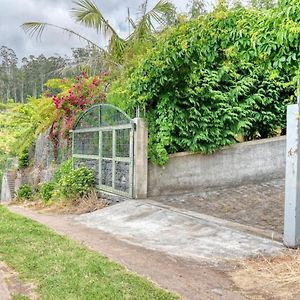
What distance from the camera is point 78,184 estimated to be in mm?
9656

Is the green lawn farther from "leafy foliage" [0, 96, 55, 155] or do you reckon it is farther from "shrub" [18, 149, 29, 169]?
"shrub" [18, 149, 29, 169]

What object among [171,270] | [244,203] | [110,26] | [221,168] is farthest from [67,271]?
[110,26]

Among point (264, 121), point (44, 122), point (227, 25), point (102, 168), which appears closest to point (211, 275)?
point (227, 25)

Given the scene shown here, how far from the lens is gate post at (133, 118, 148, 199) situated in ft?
27.6

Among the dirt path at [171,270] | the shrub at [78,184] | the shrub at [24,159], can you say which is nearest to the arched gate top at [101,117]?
the shrub at [78,184]

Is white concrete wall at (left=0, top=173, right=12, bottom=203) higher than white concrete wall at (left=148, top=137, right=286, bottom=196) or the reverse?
the reverse

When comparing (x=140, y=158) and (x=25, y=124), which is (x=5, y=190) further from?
(x=140, y=158)

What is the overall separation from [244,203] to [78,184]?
4.06 meters

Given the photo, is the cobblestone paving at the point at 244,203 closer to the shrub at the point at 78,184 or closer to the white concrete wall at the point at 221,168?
the white concrete wall at the point at 221,168

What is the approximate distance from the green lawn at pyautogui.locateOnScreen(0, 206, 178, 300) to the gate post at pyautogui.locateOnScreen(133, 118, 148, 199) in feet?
10.5

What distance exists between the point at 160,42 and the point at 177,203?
11.4 feet

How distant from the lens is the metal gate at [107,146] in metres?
8.66

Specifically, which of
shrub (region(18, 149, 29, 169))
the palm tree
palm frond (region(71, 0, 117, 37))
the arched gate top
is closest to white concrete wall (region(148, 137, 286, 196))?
the arched gate top

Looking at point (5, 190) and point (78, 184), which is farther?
point (5, 190)
